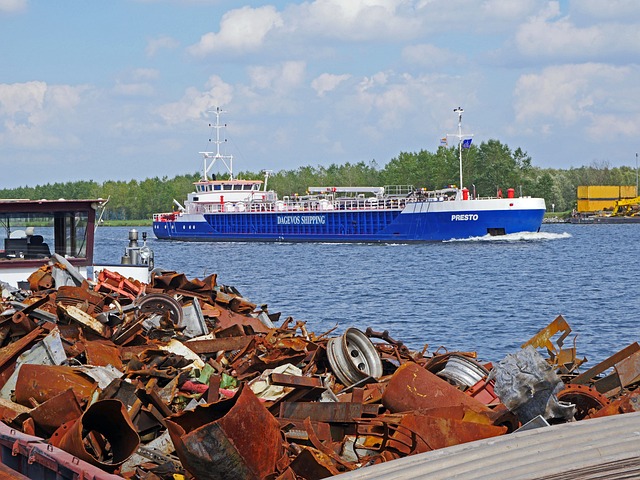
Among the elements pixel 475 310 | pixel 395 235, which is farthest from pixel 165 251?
pixel 475 310

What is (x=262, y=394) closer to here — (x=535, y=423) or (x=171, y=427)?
(x=171, y=427)

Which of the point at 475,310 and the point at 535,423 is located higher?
the point at 535,423

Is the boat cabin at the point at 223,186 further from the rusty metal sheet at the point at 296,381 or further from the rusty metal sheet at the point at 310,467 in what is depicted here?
the rusty metal sheet at the point at 310,467

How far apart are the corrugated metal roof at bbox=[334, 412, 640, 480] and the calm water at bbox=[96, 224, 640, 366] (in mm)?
16248

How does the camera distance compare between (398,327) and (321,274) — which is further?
(321,274)

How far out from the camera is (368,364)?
1009 centimetres

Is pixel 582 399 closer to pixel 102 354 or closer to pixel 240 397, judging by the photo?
pixel 240 397

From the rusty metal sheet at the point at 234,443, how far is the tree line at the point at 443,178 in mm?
95726

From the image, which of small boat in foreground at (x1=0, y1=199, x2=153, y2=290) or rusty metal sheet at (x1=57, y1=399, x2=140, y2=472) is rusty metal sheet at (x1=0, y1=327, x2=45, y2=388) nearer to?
rusty metal sheet at (x1=57, y1=399, x2=140, y2=472)

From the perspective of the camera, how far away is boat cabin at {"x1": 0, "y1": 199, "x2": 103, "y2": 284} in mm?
18094

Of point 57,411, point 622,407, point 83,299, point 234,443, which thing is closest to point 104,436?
point 57,411

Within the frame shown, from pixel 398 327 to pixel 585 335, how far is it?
5796 millimetres

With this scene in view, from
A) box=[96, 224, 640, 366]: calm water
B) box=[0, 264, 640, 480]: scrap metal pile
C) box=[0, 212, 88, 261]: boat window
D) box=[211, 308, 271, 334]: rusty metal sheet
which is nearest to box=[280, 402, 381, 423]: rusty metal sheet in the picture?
box=[0, 264, 640, 480]: scrap metal pile

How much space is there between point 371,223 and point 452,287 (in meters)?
39.9
